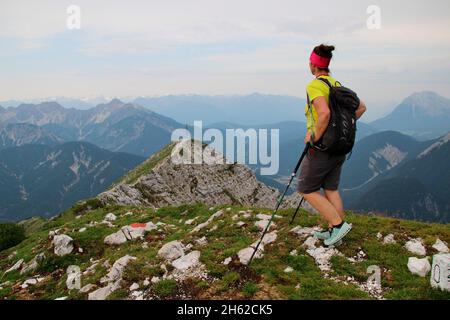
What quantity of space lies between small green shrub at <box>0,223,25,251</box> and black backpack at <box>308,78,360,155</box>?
2019 cm

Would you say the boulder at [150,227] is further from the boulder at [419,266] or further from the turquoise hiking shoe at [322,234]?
the boulder at [419,266]

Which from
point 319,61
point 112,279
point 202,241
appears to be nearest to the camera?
point 319,61

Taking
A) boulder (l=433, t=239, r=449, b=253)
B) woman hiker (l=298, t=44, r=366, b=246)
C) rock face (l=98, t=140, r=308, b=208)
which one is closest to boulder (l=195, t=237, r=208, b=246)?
woman hiker (l=298, t=44, r=366, b=246)

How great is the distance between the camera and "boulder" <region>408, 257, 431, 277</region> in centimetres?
875

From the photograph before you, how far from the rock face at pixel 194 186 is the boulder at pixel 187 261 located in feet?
84.6

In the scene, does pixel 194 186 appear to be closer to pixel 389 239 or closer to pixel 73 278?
pixel 73 278

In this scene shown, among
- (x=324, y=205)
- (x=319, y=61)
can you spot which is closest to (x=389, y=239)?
(x=324, y=205)

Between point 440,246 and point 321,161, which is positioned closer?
point 321,161

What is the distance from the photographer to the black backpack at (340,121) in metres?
8.59

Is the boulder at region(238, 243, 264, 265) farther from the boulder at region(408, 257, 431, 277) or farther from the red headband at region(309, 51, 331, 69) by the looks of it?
the red headband at region(309, 51, 331, 69)

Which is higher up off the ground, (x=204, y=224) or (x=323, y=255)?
(x=323, y=255)

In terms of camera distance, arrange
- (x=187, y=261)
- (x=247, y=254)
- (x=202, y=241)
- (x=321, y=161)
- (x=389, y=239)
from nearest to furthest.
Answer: (x=321, y=161) < (x=247, y=254) < (x=187, y=261) < (x=389, y=239) < (x=202, y=241)

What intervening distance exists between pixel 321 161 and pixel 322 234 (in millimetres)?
→ 2523

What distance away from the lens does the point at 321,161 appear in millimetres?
9133
